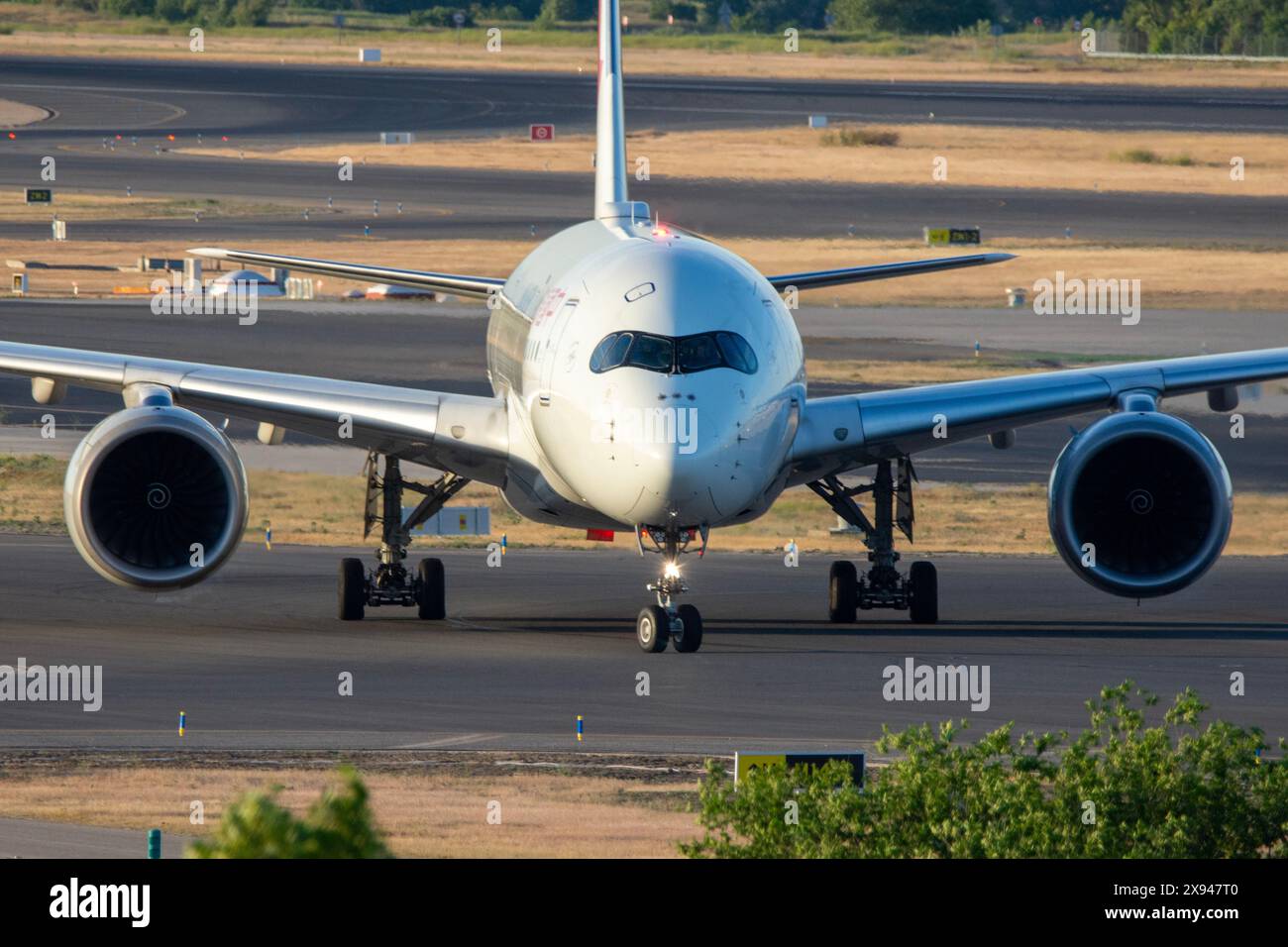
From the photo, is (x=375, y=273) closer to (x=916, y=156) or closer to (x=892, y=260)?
(x=892, y=260)

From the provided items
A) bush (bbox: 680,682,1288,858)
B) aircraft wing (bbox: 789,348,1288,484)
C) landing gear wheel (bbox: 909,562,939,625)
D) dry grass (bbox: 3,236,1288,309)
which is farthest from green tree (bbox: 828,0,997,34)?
bush (bbox: 680,682,1288,858)

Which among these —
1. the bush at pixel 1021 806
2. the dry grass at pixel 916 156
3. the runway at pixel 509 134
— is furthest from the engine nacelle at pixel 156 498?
the dry grass at pixel 916 156

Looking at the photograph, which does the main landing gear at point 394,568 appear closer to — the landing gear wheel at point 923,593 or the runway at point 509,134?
the landing gear wheel at point 923,593

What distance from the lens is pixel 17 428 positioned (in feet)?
159

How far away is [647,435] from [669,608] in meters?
3.18

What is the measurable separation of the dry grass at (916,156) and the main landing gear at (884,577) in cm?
6664

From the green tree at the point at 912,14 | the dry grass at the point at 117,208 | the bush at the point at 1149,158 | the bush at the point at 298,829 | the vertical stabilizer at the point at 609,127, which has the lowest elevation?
the bush at the point at 298,829

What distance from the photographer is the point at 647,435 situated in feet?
83.8

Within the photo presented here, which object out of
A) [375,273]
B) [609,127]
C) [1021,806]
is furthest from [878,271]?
[1021,806]

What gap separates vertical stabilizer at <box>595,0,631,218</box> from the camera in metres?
→ 34.8

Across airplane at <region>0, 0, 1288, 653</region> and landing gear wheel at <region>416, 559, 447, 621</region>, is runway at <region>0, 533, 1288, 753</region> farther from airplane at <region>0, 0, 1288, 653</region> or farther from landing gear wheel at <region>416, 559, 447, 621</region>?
airplane at <region>0, 0, 1288, 653</region>

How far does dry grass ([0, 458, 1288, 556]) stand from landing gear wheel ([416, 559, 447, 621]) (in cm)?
808

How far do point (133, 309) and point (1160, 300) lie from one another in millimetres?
29245

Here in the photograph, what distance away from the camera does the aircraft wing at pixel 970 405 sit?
29.4m
